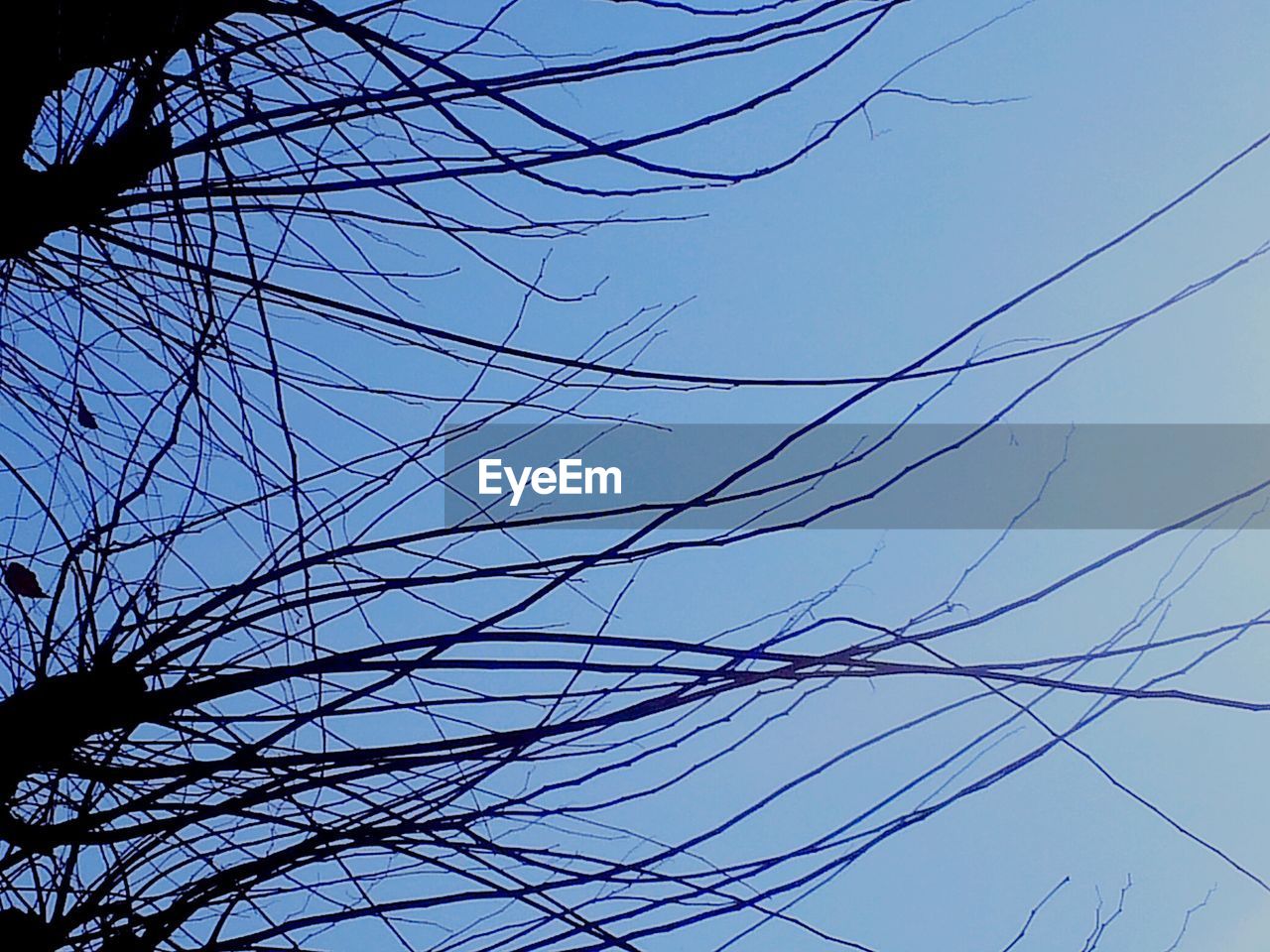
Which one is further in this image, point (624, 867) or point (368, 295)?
point (368, 295)

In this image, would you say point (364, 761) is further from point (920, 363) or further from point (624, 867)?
point (920, 363)

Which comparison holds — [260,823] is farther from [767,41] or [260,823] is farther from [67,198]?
[767,41]

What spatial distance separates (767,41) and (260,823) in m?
1.31

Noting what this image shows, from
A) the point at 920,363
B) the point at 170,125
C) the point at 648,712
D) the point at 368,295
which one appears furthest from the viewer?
the point at 368,295

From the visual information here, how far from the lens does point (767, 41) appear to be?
148 centimetres

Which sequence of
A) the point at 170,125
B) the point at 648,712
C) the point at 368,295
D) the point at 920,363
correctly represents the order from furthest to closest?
1. the point at 368,295
2. the point at 170,125
3. the point at 648,712
4. the point at 920,363

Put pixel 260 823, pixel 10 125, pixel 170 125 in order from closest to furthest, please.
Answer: pixel 260 823, pixel 10 125, pixel 170 125

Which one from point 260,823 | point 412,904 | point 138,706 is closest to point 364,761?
point 412,904

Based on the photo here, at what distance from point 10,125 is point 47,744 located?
0.99 meters

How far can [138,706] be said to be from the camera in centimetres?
160

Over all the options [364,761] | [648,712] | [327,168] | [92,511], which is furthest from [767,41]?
[92,511]

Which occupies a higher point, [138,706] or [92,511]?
[92,511]

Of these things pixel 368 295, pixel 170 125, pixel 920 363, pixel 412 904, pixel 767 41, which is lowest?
pixel 412 904

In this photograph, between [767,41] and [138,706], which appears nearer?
[767,41]
